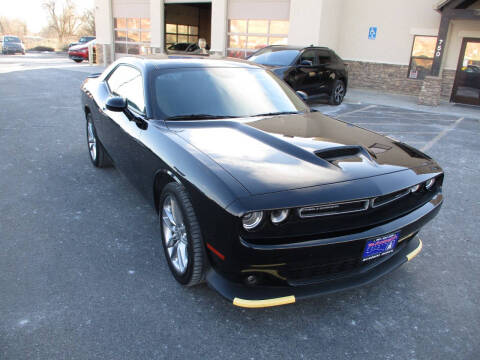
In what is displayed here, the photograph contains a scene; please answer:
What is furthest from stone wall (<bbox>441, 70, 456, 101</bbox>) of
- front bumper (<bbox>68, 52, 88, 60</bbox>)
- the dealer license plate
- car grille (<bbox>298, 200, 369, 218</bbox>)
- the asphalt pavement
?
front bumper (<bbox>68, 52, 88, 60</bbox>)

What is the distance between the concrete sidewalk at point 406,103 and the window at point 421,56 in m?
0.96

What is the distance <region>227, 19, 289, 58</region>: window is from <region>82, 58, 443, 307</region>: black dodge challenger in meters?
13.3

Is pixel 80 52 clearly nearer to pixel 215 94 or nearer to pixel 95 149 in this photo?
pixel 95 149

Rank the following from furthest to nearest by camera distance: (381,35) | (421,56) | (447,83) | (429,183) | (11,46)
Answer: (11,46)
(381,35)
(421,56)
(447,83)
(429,183)

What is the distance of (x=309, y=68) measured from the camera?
1112 cm

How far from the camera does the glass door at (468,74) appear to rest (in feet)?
46.3

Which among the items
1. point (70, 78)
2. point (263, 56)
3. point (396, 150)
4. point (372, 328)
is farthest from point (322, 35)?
point (372, 328)

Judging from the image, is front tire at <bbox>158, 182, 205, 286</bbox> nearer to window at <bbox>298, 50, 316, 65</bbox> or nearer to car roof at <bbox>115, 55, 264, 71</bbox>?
car roof at <bbox>115, 55, 264, 71</bbox>

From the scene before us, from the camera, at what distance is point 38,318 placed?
2.56m

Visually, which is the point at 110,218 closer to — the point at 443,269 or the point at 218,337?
the point at 218,337

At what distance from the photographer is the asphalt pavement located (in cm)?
240

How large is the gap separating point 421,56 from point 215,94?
14.2 meters

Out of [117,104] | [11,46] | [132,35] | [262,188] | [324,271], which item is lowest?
[324,271]

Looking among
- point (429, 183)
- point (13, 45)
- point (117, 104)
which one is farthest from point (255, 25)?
point (13, 45)
